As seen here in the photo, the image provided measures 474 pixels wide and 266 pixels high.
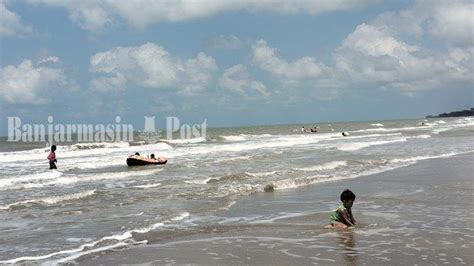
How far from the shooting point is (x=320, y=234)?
9.45m

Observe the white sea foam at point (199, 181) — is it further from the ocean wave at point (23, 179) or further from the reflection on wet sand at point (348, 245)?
the reflection on wet sand at point (348, 245)

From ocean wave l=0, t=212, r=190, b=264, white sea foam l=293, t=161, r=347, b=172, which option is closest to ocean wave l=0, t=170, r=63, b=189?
white sea foam l=293, t=161, r=347, b=172

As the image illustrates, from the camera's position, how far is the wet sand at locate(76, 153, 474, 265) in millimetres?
7809

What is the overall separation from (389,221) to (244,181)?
880 cm

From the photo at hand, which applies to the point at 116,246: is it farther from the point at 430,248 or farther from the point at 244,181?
the point at 244,181

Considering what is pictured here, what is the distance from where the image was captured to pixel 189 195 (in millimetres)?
15539

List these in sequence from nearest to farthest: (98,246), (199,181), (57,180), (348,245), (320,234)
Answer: (348,245) → (98,246) → (320,234) → (199,181) → (57,180)

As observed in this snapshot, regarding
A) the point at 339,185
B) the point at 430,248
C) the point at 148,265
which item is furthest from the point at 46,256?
the point at 339,185

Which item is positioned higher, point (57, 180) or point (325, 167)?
point (325, 167)

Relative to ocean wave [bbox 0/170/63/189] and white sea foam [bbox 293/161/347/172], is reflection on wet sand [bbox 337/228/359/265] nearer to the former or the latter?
white sea foam [bbox 293/161/347/172]

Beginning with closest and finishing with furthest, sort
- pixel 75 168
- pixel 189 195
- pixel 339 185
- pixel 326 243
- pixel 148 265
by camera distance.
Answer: pixel 148 265 → pixel 326 243 → pixel 189 195 → pixel 339 185 → pixel 75 168

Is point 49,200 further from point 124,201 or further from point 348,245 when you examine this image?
point 348,245

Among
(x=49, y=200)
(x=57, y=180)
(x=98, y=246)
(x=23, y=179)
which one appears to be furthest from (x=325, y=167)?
(x=98, y=246)

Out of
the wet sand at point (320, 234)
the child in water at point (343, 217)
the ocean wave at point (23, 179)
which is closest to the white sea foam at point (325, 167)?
the wet sand at point (320, 234)
